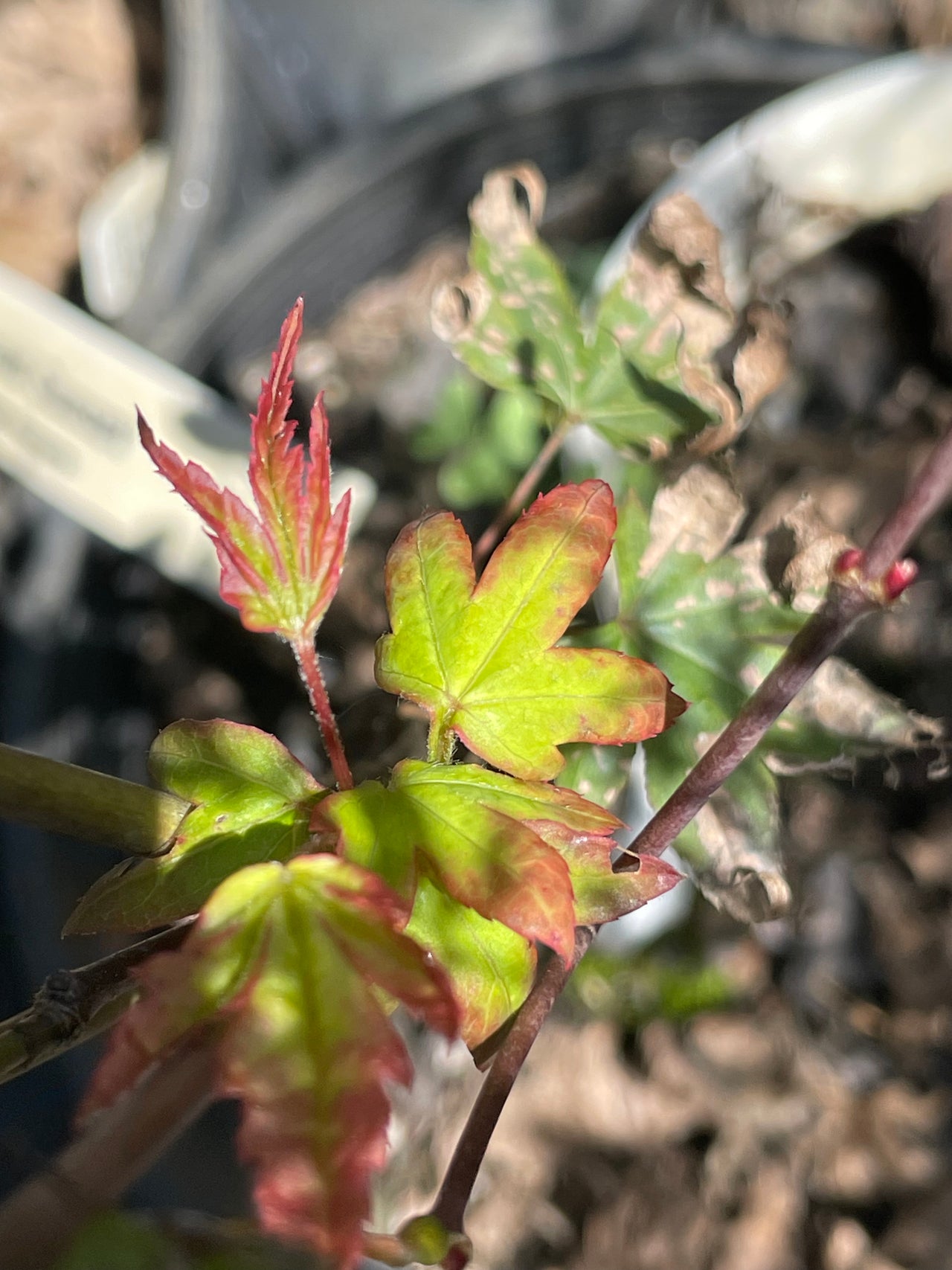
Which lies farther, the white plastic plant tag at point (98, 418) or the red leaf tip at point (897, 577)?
the white plastic plant tag at point (98, 418)

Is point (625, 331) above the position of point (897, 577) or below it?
above

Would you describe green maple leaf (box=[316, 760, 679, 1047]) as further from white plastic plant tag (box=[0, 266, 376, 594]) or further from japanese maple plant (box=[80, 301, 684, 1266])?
white plastic plant tag (box=[0, 266, 376, 594])

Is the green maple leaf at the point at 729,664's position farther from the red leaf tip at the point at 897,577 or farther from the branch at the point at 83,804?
the branch at the point at 83,804

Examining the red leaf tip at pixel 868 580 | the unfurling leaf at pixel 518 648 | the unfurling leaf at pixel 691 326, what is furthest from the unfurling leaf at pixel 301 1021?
A: the unfurling leaf at pixel 691 326

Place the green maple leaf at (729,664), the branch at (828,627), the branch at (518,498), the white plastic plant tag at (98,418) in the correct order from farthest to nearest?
the white plastic plant tag at (98,418), the branch at (518,498), the green maple leaf at (729,664), the branch at (828,627)

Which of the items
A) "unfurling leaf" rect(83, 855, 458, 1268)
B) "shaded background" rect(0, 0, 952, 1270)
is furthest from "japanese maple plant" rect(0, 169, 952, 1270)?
"shaded background" rect(0, 0, 952, 1270)

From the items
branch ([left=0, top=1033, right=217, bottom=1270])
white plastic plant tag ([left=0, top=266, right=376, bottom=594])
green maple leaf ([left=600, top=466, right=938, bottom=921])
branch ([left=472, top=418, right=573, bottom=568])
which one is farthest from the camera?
white plastic plant tag ([left=0, top=266, right=376, bottom=594])

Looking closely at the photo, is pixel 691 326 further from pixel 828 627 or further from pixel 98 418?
pixel 98 418

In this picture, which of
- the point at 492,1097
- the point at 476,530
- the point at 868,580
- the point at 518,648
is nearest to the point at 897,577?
the point at 868,580
